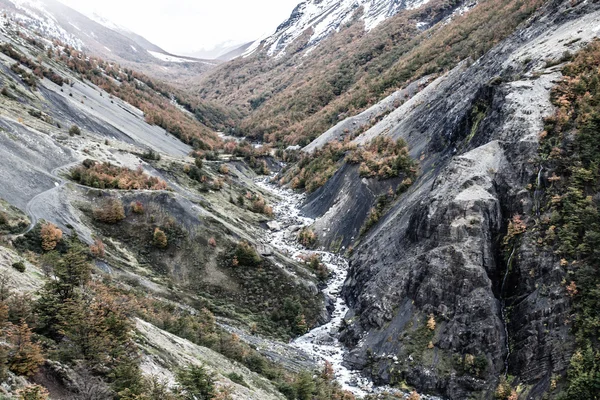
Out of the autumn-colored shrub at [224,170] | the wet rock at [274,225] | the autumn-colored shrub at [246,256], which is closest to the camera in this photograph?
the autumn-colored shrub at [246,256]

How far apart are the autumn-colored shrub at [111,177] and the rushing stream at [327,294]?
1072cm

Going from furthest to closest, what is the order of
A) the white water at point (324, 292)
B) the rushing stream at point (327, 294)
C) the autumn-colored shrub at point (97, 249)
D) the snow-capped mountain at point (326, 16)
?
the snow-capped mountain at point (326, 16), the autumn-colored shrub at point (97, 249), the white water at point (324, 292), the rushing stream at point (327, 294)

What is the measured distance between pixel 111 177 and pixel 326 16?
153m

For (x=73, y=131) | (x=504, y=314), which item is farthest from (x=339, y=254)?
(x=73, y=131)

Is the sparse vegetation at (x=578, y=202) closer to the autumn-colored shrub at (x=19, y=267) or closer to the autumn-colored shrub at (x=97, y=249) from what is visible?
the autumn-colored shrub at (x=19, y=267)

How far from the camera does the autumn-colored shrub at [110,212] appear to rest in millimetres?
22547

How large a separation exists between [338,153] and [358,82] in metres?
35.5

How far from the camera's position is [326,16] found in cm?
15650

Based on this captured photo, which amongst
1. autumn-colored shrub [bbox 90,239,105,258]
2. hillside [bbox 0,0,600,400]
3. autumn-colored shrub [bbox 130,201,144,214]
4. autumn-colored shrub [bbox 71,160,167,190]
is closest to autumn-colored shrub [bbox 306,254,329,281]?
hillside [bbox 0,0,600,400]

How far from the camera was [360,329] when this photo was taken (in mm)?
20719

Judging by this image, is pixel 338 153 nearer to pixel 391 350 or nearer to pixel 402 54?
pixel 391 350

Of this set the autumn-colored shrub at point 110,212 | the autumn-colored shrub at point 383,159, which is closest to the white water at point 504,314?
the autumn-colored shrub at point 383,159

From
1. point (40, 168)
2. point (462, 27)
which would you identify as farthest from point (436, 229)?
point (462, 27)

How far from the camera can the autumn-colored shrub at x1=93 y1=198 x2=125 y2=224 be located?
22547 millimetres
